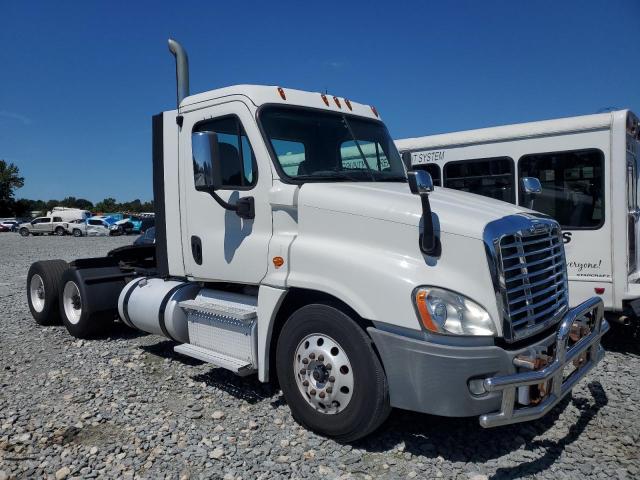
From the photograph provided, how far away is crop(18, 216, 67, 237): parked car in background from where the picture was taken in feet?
151

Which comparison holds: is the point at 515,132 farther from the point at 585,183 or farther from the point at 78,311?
the point at 78,311

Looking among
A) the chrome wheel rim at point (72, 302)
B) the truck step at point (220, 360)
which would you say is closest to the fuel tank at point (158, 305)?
the truck step at point (220, 360)

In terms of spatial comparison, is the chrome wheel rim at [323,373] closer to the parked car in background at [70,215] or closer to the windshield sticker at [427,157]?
the windshield sticker at [427,157]

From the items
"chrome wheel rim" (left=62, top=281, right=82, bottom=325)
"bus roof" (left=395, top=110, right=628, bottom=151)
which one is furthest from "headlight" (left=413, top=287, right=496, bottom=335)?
"chrome wheel rim" (left=62, top=281, right=82, bottom=325)

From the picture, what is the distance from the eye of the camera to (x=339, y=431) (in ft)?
12.3

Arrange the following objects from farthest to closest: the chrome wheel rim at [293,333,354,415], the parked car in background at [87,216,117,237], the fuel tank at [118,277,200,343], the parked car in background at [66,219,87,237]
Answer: the parked car in background at [66,219,87,237], the parked car in background at [87,216,117,237], the fuel tank at [118,277,200,343], the chrome wheel rim at [293,333,354,415]

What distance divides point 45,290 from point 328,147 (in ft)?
16.8

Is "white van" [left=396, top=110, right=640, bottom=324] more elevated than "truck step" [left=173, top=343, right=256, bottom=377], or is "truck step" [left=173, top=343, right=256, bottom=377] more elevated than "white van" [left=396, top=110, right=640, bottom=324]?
"white van" [left=396, top=110, right=640, bottom=324]

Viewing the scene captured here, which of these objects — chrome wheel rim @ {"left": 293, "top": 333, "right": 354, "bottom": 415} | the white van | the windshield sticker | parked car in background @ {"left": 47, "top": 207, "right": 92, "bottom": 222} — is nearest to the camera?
chrome wheel rim @ {"left": 293, "top": 333, "right": 354, "bottom": 415}

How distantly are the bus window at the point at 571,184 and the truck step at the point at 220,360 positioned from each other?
187 inches

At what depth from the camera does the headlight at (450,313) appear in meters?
3.27

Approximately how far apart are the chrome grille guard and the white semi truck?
0.04ft

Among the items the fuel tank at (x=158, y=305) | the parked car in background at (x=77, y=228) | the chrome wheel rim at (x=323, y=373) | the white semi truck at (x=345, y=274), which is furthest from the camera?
the parked car in background at (x=77, y=228)

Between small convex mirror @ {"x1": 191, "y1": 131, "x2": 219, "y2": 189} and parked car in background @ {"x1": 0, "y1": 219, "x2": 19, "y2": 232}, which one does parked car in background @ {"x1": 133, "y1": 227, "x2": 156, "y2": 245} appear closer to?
small convex mirror @ {"x1": 191, "y1": 131, "x2": 219, "y2": 189}
